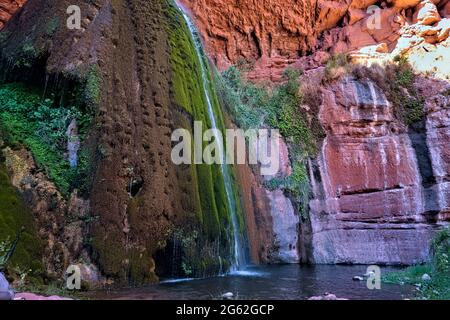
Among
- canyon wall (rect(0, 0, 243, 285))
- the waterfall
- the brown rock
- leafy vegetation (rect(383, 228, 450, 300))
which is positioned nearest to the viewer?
leafy vegetation (rect(383, 228, 450, 300))

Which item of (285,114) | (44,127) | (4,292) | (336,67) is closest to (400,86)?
(336,67)

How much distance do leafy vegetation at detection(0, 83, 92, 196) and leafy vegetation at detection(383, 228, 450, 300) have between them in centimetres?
676

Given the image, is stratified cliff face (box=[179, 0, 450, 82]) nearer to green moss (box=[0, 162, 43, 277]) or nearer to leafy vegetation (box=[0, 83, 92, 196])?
leafy vegetation (box=[0, 83, 92, 196])

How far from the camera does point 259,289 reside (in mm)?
7883

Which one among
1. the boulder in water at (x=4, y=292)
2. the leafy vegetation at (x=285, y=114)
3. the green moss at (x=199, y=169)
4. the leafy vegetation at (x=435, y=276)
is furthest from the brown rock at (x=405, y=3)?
the boulder in water at (x=4, y=292)

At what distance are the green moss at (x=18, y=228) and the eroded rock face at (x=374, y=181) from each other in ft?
33.5

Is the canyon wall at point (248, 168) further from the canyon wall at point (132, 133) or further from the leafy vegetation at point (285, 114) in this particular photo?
the leafy vegetation at point (285, 114)

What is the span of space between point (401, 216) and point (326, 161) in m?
3.46

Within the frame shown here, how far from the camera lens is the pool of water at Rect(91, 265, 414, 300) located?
6.83 m

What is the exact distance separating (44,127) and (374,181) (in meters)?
12.3

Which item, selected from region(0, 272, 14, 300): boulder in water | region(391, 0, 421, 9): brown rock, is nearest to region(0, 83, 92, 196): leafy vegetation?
region(0, 272, 14, 300): boulder in water

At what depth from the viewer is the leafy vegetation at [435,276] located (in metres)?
7.44

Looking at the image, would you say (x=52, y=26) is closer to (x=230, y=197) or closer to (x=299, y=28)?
(x=230, y=197)
